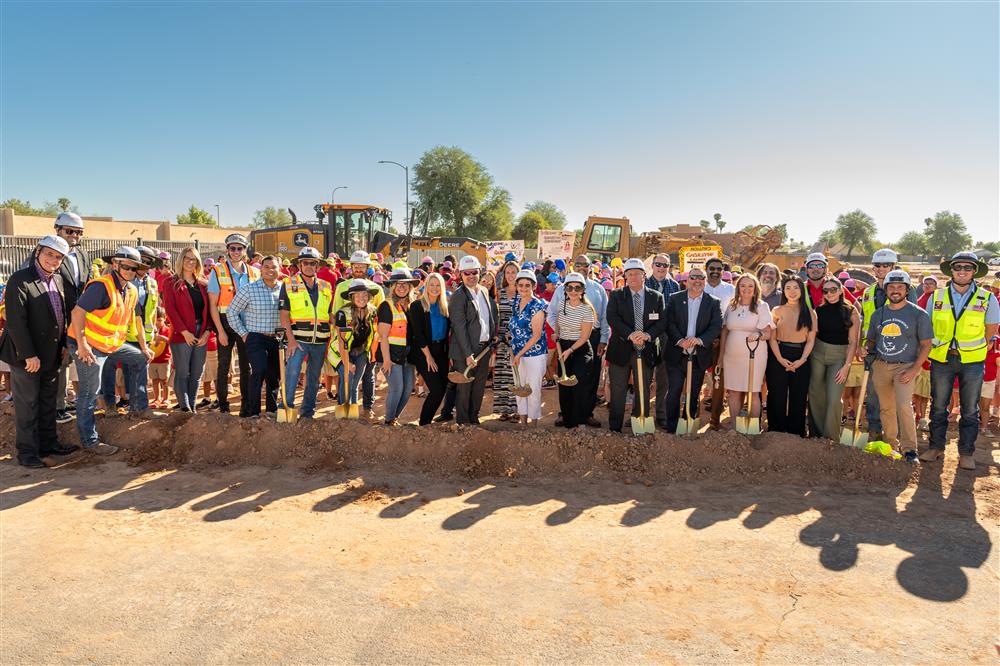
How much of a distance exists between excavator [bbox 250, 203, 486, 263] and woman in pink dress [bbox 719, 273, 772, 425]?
14.9 meters

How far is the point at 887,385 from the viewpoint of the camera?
589 cm

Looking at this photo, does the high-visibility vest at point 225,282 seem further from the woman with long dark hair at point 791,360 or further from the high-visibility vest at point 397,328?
the woman with long dark hair at point 791,360

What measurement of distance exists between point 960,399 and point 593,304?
3822mm

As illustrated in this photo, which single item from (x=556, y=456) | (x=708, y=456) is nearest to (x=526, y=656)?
(x=556, y=456)

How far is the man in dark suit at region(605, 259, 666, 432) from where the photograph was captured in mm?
6254

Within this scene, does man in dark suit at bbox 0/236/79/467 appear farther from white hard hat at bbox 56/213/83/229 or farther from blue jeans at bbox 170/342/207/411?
blue jeans at bbox 170/342/207/411

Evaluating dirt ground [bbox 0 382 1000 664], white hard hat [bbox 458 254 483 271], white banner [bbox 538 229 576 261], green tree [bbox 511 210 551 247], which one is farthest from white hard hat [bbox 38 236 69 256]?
green tree [bbox 511 210 551 247]

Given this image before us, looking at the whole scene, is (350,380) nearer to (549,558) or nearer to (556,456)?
(556,456)

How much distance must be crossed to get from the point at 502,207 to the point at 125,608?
172 feet

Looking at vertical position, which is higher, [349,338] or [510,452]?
[349,338]

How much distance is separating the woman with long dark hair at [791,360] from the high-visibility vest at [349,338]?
4.20 metres

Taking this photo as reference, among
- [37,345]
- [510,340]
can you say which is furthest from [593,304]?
[37,345]

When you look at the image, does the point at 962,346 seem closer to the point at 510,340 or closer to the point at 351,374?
the point at 510,340

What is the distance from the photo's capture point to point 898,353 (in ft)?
18.8
